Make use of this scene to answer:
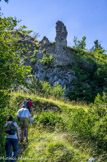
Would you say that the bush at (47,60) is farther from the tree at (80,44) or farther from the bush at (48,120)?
the bush at (48,120)

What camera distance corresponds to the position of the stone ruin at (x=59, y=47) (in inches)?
845

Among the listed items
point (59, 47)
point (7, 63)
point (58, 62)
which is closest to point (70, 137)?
point (7, 63)

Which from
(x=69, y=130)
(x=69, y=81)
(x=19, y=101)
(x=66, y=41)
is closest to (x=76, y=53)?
(x=66, y=41)

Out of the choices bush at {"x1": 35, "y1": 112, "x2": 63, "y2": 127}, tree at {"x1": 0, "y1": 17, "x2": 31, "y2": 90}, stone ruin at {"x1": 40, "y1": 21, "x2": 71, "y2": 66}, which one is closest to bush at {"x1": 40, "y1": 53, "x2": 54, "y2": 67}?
stone ruin at {"x1": 40, "y1": 21, "x2": 71, "y2": 66}

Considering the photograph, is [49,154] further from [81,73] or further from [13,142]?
[81,73]

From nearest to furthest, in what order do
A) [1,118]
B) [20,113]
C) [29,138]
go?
[1,118] < [20,113] < [29,138]

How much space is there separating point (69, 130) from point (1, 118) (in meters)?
4.63

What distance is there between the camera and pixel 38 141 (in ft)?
23.9

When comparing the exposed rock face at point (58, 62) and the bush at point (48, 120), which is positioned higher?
the exposed rock face at point (58, 62)

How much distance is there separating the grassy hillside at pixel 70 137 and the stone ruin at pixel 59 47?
12.8 metres

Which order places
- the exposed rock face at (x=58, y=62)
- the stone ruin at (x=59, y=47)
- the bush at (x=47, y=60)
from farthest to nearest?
the stone ruin at (x=59, y=47), the bush at (x=47, y=60), the exposed rock face at (x=58, y=62)

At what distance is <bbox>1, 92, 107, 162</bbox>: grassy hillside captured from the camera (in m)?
6.29

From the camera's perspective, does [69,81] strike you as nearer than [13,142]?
No

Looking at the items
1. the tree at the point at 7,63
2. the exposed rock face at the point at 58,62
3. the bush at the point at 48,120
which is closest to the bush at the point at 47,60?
the exposed rock face at the point at 58,62
